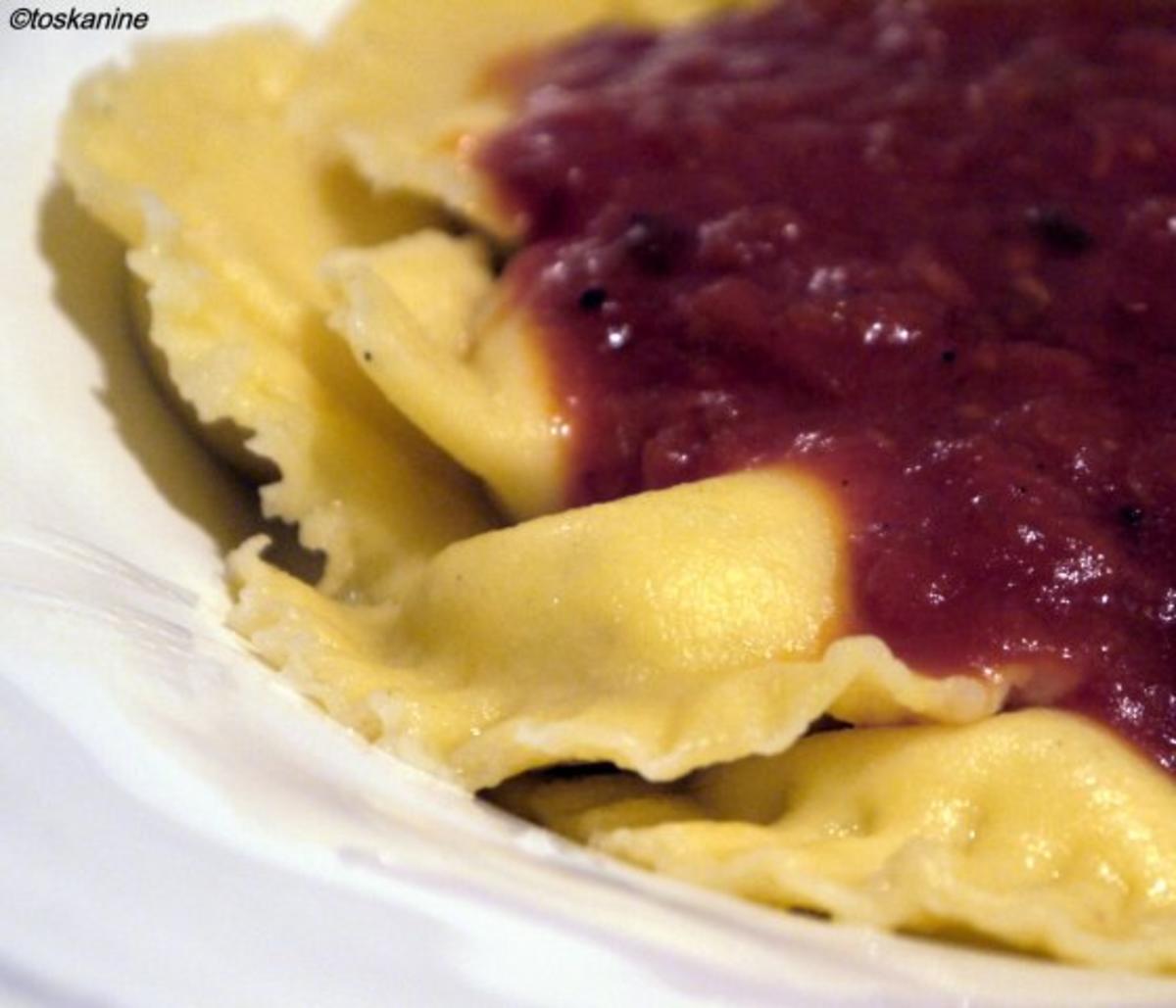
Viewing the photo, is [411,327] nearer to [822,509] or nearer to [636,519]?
[636,519]

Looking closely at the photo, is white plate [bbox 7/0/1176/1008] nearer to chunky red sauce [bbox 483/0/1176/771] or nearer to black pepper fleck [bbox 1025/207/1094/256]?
chunky red sauce [bbox 483/0/1176/771]

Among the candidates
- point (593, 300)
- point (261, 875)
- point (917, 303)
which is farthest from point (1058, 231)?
A: point (261, 875)

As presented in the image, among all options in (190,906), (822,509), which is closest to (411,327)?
(822,509)

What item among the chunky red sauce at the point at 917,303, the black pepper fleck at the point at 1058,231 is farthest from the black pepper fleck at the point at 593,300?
the black pepper fleck at the point at 1058,231

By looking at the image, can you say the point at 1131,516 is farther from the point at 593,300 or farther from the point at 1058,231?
the point at 593,300

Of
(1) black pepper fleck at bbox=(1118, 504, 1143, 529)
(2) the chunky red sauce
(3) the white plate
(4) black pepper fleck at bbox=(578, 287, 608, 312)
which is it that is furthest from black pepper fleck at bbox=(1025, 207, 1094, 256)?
(3) the white plate

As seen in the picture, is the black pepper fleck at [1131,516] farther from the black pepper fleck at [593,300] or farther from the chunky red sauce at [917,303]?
the black pepper fleck at [593,300]

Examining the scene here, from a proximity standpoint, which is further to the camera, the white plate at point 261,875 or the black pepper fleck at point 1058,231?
the black pepper fleck at point 1058,231
